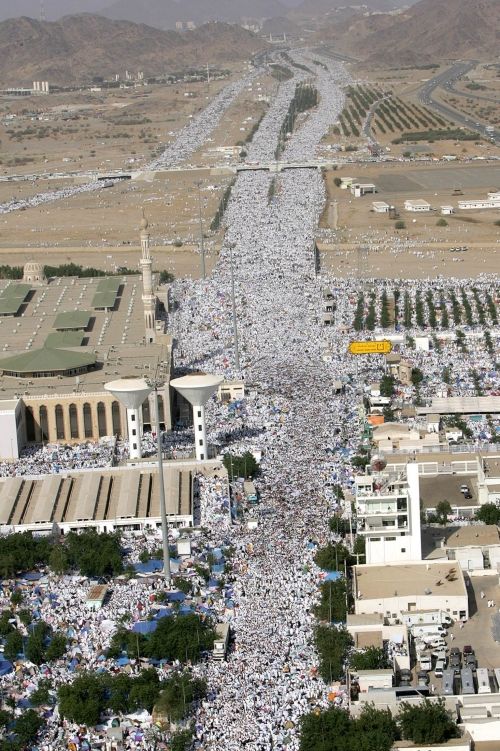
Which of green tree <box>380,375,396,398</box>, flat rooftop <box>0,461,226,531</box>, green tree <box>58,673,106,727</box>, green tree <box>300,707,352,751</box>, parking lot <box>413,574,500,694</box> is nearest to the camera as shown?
green tree <box>300,707,352,751</box>

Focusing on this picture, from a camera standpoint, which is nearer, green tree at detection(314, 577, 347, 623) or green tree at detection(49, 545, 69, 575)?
green tree at detection(314, 577, 347, 623)

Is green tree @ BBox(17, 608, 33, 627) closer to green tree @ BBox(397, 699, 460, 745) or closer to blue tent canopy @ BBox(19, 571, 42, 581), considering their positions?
blue tent canopy @ BBox(19, 571, 42, 581)

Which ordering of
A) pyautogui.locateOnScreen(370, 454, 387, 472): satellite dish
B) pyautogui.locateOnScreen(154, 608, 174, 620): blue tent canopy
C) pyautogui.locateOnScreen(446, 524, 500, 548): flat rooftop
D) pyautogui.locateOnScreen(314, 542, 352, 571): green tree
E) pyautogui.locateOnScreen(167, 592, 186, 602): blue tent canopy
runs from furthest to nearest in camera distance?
pyautogui.locateOnScreen(370, 454, 387, 472): satellite dish < pyautogui.locateOnScreen(446, 524, 500, 548): flat rooftop < pyautogui.locateOnScreen(314, 542, 352, 571): green tree < pyautogui.locateOnScreen(167, 592, 186, 602): blue tent canopy < pyautogui.locateOnScreen(154, 608, 174, 620): blue tent canopy

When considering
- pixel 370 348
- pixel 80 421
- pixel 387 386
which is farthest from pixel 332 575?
pixel 370 348

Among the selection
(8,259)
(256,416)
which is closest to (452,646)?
(256,416)

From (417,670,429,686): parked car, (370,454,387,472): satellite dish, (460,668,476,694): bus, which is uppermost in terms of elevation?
(370,454,387,472): satellite dish

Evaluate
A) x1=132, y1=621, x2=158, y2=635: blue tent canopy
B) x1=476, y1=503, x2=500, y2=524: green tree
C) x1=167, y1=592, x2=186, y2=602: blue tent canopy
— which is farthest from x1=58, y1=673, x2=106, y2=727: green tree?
x1=476, y1=503, x2=500, y2=524: green tree

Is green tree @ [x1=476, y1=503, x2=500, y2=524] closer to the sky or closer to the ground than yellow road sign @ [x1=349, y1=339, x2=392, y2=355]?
closer to the sky

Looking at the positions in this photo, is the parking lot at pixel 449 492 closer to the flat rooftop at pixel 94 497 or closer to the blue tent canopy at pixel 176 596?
the flat rooftop at pixel 94 497
